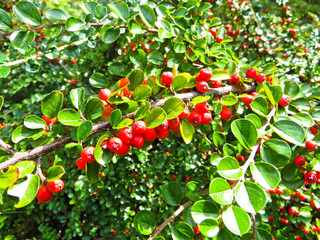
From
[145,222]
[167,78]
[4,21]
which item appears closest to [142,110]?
[167,78]

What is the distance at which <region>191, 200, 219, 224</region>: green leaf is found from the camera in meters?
0.80

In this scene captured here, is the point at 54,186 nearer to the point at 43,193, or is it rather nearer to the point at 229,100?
the point at 43,193

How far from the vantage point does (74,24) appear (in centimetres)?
119

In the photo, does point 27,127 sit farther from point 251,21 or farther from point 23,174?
point 251,21

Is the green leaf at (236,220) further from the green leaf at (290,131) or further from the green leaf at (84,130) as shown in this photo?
the green leaf at (84,130)

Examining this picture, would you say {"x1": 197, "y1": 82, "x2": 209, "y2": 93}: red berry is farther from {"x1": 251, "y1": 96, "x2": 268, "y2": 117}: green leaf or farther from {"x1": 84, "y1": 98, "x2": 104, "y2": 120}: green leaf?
{"x1": 84, "y1": 98, "x2": 104, "y2": 120}: green leaf

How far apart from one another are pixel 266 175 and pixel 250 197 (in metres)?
0.12

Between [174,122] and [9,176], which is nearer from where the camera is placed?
[9,176]

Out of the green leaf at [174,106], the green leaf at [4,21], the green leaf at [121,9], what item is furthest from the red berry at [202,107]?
the green leaf at [4,21]

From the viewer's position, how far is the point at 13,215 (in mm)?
2980

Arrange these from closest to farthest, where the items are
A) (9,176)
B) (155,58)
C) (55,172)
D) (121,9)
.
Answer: (9,176), (55,172), (121,9), (155,58)

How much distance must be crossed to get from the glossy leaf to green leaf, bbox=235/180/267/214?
81 centimetres

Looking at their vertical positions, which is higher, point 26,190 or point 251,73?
point 251,73

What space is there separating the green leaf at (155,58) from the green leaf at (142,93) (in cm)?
48
